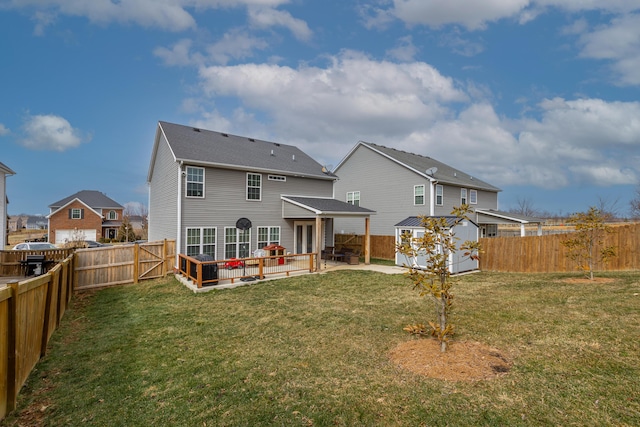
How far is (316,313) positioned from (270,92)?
19.2 m

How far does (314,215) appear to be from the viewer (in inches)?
620

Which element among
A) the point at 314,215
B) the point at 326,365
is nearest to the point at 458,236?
the point at 314,215

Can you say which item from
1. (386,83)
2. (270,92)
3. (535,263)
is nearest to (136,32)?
(270,92)

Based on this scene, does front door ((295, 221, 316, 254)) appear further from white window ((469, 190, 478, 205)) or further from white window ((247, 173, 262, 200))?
white window ((469, 190, 478, 205))

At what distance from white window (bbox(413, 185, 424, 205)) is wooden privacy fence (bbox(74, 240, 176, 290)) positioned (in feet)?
50.4

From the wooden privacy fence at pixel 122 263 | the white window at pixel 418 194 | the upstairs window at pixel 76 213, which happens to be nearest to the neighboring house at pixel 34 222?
the upstairs window at pixel 76 213

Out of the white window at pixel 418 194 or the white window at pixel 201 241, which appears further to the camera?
the white window at pixel 418 194

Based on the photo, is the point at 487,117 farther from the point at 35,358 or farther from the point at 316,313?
the point at 35,358

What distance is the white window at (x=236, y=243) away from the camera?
606 inches

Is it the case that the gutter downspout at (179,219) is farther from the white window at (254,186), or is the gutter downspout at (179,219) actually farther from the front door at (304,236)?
the front door at (304,236)

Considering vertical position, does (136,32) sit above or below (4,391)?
above

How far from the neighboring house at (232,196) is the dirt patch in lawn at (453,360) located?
369 inches

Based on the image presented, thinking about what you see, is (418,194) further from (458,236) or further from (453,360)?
(453,360)

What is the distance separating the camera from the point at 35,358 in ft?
17.0
